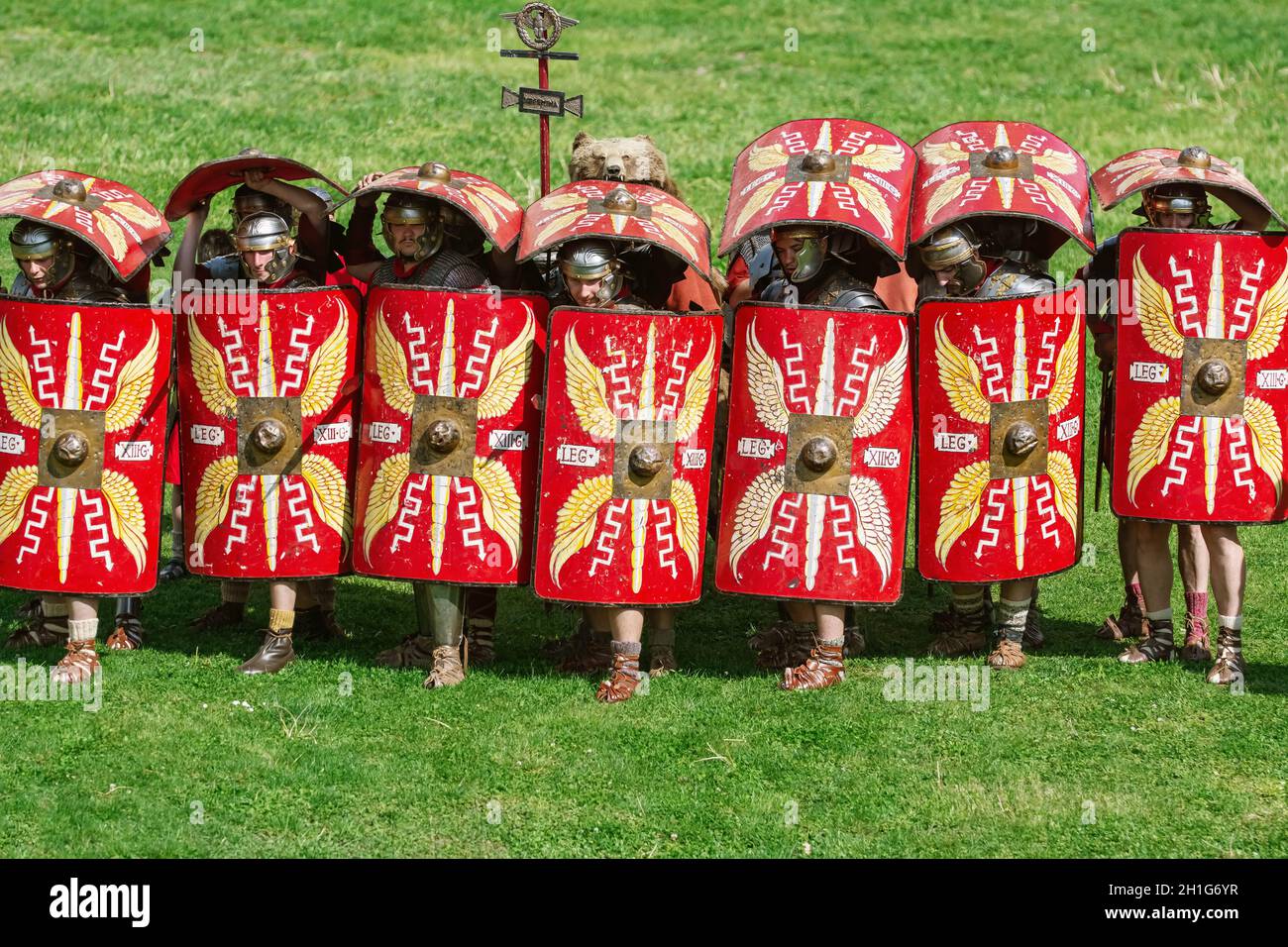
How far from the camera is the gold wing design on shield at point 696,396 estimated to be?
29.5ft

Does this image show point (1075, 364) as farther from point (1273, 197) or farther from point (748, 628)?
point (1273, 197)

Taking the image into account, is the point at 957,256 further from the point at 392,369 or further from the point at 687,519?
the point at 392,369

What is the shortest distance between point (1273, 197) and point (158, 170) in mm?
11306

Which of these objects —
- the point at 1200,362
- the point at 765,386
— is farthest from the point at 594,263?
the point at 1200,362

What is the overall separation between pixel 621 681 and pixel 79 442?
2800 mm

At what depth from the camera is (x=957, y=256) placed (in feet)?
29.4

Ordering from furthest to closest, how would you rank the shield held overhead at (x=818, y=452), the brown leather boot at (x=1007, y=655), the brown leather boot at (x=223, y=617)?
the brown leather boot at (x=223, y=617) → the brown leather boot at (x=1007, y=655) → the shield held overhead at (x=818, y=452)

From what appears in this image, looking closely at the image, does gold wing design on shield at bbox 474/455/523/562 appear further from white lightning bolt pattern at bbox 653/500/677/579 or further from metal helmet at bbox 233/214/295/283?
metal helmet at bbox 233/214/295/283

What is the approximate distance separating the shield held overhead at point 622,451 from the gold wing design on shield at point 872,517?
0.76 metres

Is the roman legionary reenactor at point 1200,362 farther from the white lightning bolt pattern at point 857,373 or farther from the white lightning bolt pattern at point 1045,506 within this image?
the white lightning bolt pattern at point 857,373

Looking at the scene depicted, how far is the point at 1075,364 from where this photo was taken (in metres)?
9.27

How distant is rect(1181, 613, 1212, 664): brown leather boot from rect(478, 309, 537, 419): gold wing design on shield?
12.0 ft

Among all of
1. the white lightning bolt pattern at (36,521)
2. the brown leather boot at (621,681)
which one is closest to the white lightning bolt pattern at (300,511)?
the white lightning bolt pattern at (36,521)
